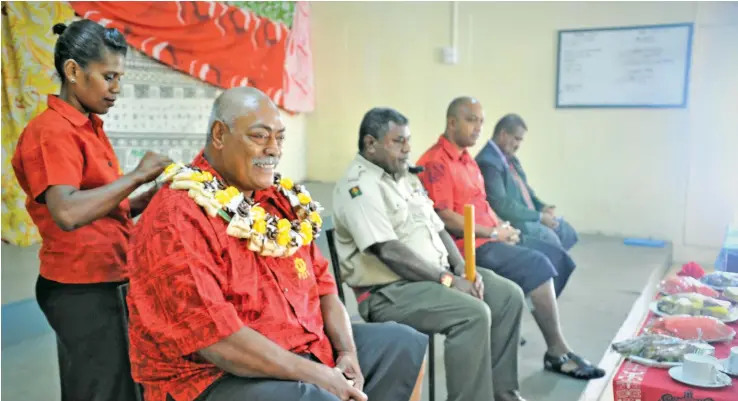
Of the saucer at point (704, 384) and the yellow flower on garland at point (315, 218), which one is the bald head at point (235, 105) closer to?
the yellow flower on garland at point (315, 218)

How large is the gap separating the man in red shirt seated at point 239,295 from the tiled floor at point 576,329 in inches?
39.5

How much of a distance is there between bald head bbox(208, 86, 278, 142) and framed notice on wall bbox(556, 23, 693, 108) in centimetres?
413

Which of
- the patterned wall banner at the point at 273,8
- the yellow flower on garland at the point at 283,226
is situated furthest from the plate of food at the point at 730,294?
the patterned wall banner at the point at 273,8

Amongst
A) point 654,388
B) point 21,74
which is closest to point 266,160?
point 654,388

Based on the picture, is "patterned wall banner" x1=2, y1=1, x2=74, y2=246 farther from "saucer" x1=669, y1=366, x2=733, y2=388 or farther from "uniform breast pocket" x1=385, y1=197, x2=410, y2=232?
"saucer" x1=669, y1=366, x2=733, y2=388

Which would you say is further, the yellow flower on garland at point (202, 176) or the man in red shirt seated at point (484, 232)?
the man in red shirt seated at point (484, 232)

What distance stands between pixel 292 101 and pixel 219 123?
14.5 ft

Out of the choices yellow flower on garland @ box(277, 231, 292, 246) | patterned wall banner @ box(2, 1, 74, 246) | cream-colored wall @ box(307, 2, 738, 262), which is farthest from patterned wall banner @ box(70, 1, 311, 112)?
yellow flower on garland @ box(277, 231, 292, 246)

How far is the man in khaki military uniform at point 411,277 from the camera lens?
201cm

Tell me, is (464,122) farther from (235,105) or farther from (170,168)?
(170,168)

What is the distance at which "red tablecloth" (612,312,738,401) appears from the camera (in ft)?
4.89

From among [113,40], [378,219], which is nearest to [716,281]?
[378,219]

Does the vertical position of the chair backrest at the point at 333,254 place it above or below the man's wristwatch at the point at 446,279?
above

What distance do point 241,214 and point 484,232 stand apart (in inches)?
58.6
